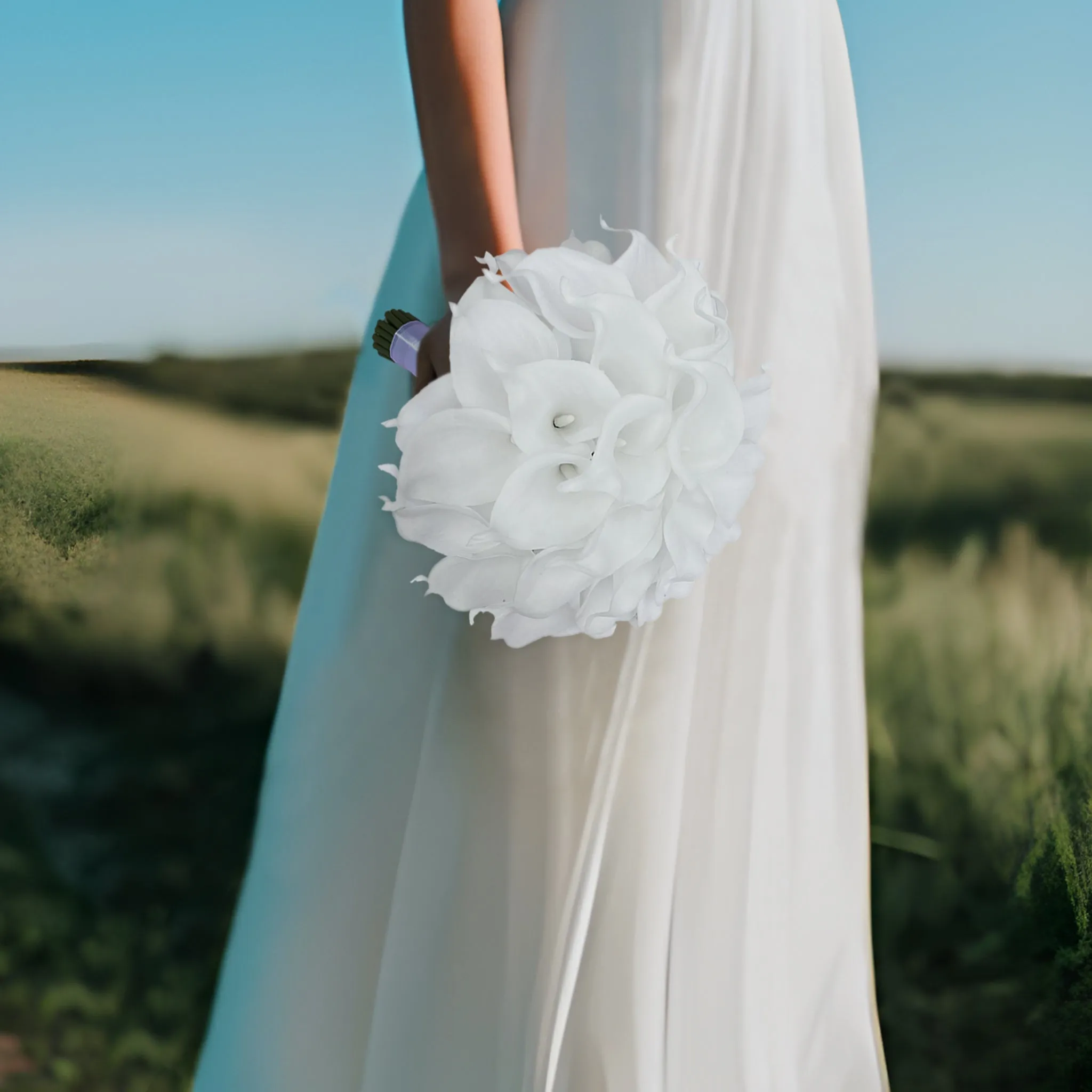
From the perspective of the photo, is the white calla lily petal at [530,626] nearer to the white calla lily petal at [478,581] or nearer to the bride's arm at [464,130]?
the white calla lily petal at [478,581]

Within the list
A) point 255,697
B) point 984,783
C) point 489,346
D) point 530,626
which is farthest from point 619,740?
point 984,783

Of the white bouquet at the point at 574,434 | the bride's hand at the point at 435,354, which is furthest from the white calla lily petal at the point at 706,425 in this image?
the bride's hand at the point at 435,354

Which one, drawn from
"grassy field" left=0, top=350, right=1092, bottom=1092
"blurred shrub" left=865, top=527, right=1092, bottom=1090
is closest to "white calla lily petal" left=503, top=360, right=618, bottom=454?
"grassy field" left=0, top=350, right=1092, bottom=1092

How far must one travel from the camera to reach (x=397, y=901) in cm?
52

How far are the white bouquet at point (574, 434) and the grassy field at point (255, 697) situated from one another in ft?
2.05

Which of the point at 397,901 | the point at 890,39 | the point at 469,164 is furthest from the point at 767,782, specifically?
the point at 890,39

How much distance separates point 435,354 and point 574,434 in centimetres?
11

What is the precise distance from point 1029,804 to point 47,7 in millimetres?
1204

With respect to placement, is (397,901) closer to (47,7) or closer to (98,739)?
(98,739)

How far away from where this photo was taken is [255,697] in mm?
1027

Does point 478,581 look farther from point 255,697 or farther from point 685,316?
point 255,697

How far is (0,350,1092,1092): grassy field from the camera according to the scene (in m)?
0.93

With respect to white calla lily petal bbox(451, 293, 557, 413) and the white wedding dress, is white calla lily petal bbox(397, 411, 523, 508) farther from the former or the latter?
the white wedding dress

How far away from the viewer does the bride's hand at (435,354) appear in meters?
0.42
